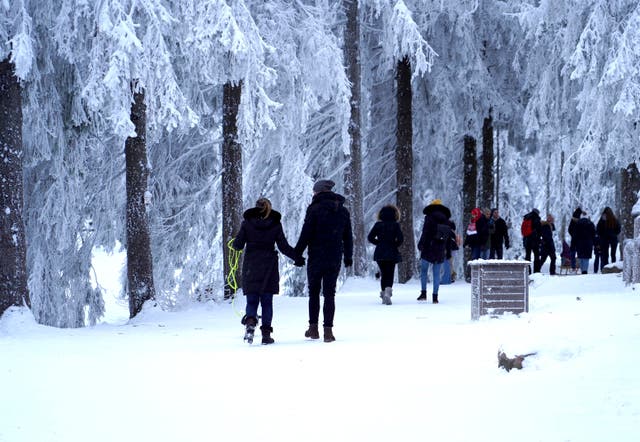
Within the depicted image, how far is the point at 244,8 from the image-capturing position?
13.8m

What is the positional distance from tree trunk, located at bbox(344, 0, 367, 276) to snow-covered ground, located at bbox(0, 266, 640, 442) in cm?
852

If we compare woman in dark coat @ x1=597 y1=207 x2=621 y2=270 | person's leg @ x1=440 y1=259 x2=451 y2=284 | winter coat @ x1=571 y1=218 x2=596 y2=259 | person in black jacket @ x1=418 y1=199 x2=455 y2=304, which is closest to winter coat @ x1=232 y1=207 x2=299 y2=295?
person in black jacket @ x1=418 y1=199 x2=455 y2=304

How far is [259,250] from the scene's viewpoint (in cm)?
1035

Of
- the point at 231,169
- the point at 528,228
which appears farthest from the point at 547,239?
the point at 231,169

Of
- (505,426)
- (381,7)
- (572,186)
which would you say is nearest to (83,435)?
(505,426)

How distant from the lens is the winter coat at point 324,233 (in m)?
10.4

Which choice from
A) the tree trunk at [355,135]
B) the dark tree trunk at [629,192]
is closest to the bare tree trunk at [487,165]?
the tree trunk at [355,135]

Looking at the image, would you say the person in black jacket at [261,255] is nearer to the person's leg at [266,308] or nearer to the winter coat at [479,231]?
the person's leg at [266,308]

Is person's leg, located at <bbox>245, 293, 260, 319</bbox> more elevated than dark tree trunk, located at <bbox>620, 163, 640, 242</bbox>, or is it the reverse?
dark tree trunk, located at <bbox>620, 163, 640, 242</bbox>

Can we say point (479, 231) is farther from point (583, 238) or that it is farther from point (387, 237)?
point (387, 237)

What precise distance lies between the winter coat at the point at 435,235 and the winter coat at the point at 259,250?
5.78m

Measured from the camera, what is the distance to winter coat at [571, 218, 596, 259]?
22.9 metres

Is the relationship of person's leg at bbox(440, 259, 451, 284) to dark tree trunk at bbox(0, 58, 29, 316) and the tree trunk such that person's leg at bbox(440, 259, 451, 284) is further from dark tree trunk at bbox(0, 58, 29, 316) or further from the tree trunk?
dark tree trunk at bbox(0, 58, 29, 316)

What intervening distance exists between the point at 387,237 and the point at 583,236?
953 cm
